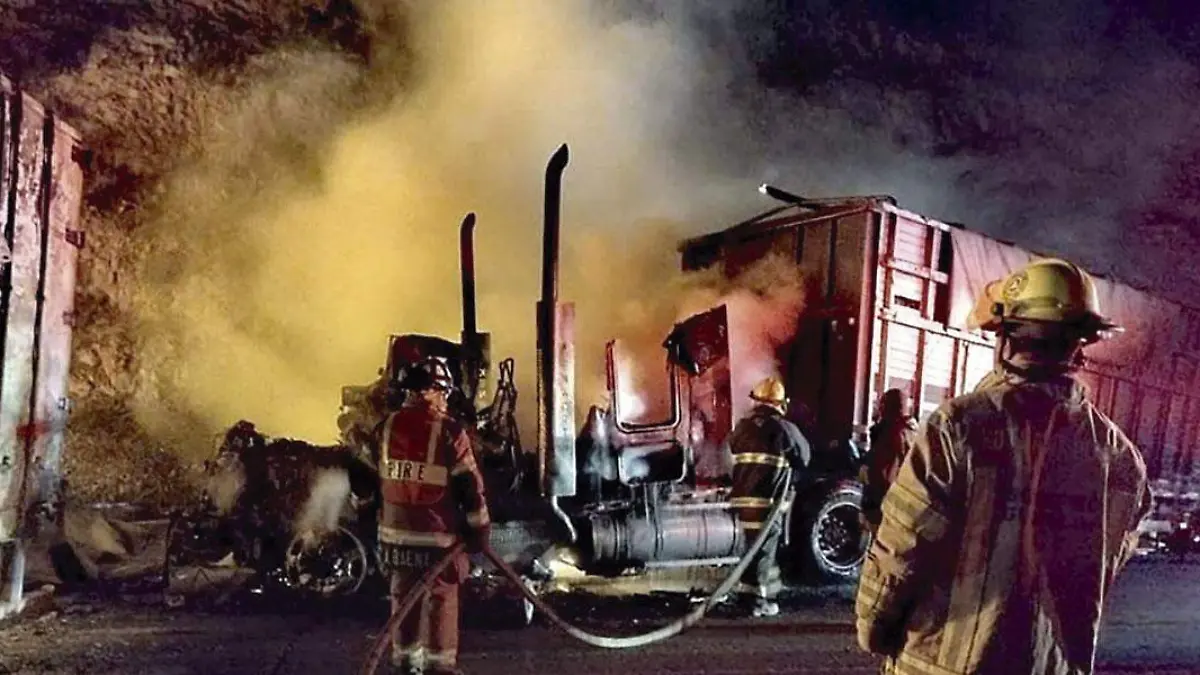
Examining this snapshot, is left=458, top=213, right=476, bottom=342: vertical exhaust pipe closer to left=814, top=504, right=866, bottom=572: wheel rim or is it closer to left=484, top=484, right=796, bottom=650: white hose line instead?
left=484, top=484, right=796, bottom=650: white hose line

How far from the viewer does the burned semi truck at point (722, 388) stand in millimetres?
7160

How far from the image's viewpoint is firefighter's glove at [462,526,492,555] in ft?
16.9

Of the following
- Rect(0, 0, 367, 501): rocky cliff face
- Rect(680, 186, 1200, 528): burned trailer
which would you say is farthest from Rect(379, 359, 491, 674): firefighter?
Rect(0, 0, 367, 501): rocky cliff face

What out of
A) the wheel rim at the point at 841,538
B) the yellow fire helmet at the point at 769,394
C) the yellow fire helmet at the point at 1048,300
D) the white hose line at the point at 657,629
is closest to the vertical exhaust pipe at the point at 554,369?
the white hose line at the point at 657,629

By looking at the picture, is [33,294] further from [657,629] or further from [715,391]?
[715,391]

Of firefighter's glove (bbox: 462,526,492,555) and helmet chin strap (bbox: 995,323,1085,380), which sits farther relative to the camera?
firefighter's glove (bbox: 462,526,492,555)

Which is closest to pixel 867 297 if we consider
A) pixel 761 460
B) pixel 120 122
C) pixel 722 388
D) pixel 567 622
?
pixel 722 388

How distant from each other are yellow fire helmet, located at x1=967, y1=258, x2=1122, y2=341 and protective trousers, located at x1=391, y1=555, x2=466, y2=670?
333 centimetres

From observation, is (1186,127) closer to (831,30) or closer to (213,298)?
(831,30)

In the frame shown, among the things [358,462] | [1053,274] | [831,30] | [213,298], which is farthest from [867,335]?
[831,30]

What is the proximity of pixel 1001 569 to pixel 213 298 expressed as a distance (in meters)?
12.0

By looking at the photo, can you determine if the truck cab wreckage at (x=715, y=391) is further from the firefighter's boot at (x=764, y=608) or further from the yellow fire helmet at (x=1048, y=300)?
the yellow fire helmet at (x=1048, y=300)

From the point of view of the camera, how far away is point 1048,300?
2535mm

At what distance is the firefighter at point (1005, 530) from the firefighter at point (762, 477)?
5016 millimetres
